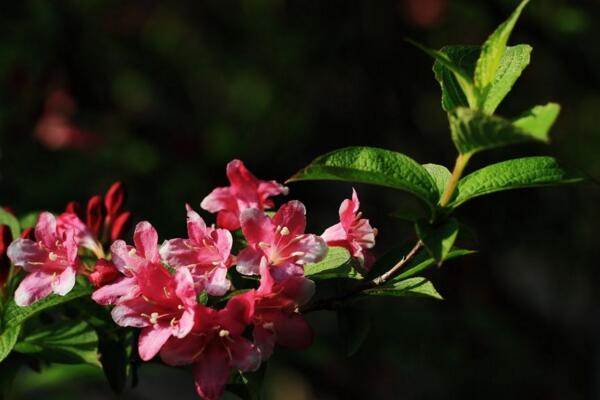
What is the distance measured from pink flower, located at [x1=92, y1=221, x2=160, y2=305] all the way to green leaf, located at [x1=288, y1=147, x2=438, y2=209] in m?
0.21

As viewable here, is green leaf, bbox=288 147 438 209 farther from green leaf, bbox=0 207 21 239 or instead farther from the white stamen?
green leaf, bbox=0 207 21 239

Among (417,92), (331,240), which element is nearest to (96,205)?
(331,240)

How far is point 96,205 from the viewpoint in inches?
53.1

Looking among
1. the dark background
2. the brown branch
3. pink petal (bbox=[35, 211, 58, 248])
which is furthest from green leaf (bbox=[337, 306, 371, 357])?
the dark background

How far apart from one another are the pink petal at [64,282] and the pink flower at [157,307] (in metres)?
0.07

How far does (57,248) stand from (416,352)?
7.52 feet

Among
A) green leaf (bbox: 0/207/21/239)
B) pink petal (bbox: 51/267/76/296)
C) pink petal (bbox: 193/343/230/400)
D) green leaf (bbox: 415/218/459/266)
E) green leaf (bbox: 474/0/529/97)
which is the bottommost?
green leaf (bbox: 0/207/21/239)

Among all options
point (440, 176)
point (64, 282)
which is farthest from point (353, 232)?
point (64, 282)

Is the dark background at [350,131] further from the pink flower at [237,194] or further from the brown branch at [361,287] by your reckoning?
the brown branch at [361,287]

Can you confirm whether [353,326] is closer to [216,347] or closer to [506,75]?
[216,347]

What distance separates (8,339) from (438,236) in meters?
0.51

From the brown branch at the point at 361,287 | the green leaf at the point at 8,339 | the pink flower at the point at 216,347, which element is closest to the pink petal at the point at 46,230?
the green leaf at the point at 8,339

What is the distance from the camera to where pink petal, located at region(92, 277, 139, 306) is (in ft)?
3.52

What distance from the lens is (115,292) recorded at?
1081 mm
